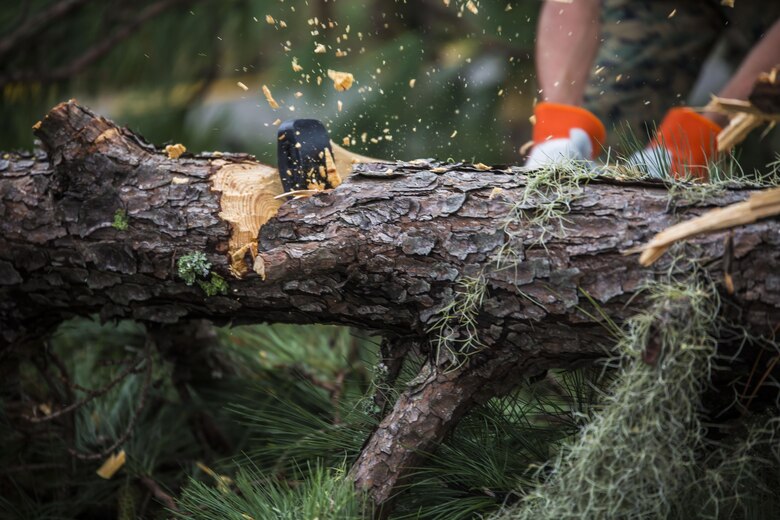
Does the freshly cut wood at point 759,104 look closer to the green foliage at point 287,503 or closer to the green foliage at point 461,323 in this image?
the green foliage at point 461,323

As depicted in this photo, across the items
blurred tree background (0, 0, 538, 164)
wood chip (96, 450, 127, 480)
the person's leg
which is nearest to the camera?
wood chip (96, 450, 127, 480)

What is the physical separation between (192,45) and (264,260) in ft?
5.59

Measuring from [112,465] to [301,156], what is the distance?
2.03 feet

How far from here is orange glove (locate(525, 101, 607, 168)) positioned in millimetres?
1211

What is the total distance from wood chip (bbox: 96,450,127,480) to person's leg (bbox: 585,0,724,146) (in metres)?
1.14

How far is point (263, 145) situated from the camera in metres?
2.20

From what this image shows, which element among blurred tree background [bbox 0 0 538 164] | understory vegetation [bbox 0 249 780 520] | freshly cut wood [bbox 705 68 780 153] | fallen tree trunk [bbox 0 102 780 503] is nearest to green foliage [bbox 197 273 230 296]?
fallen tree trunk [bbox 0 102 780 503]

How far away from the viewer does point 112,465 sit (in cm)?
118

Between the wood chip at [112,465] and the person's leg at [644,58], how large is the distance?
114cm

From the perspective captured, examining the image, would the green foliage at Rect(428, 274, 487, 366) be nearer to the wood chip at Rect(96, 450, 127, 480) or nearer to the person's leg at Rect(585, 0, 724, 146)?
the wood chip at Rect(96, 450, 127, 480)

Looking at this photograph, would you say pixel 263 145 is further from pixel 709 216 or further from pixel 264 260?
pixel 709 216

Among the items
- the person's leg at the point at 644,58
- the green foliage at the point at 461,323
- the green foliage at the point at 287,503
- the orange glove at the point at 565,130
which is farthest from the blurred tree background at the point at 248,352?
the person's leg at the point at 644,58

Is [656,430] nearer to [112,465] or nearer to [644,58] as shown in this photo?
[112,465]

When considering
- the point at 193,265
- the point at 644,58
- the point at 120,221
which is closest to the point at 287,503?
the point at 193,265
